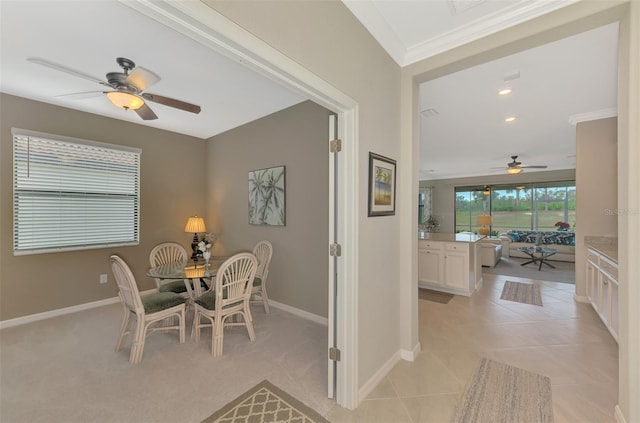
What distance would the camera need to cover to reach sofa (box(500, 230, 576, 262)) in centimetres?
740

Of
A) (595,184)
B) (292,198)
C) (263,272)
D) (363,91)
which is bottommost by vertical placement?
(263,272)

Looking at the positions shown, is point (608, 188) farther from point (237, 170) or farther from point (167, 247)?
point (167, 247)

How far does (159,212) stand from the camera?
444cm

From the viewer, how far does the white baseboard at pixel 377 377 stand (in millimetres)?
1895

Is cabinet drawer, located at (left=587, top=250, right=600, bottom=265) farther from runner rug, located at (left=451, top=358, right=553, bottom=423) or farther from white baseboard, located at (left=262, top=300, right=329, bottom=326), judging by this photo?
white baseboard, located at (left=262, top=300, right=329, bottom=326)

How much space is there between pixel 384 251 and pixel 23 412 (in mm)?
2803

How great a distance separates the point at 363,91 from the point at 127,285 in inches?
104

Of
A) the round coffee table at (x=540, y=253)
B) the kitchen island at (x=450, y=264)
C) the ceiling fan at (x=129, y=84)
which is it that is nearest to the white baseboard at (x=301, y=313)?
the kitchen island at (x=450, y=264)

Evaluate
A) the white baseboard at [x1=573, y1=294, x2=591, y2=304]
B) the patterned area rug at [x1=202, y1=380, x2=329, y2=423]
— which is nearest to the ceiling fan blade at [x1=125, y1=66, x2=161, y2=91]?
the patterned area rug at [x1=202, y1=380, x2=329, y2=423]

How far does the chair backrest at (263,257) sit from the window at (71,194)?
2.18 metres

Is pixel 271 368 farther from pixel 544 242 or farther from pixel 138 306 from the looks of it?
pixel 544 242

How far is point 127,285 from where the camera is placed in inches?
92.2

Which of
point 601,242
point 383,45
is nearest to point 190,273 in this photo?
point 383,45

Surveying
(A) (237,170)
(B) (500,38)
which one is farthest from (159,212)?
(B) (500,38)
